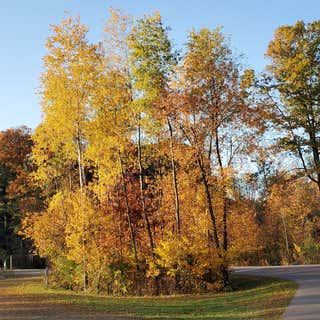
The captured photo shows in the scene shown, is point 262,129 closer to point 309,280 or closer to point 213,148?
point 213,148

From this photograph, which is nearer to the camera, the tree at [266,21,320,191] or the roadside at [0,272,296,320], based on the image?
the roadside at [0,272,296,320]

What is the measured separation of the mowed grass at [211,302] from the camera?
12.4 m

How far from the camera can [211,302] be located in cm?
1544

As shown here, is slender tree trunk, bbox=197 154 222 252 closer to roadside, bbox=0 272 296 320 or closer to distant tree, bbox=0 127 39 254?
roadside, bbox=0 272 296 320

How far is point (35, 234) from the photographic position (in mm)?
25125

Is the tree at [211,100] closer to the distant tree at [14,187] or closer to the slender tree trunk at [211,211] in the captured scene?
the slender tree trunk at [211,211]

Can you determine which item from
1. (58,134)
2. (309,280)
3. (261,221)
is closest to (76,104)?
(58,134)

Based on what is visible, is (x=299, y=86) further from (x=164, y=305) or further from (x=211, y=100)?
(x=164, y=305)

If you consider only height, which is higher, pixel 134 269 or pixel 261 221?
pixel 261 221

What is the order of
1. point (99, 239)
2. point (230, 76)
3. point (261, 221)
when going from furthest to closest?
point (261, 221) < point (99, 239) < point (230, 76)

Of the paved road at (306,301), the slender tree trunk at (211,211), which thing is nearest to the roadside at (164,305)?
the paved road at (306,301)

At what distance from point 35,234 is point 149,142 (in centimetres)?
891

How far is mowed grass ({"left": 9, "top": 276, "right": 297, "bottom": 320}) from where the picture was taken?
12367 millimetres

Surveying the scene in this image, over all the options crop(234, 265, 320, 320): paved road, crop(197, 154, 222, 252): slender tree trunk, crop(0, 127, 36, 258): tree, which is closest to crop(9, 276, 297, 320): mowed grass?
crop(234, 265, 320, 320): paved road
